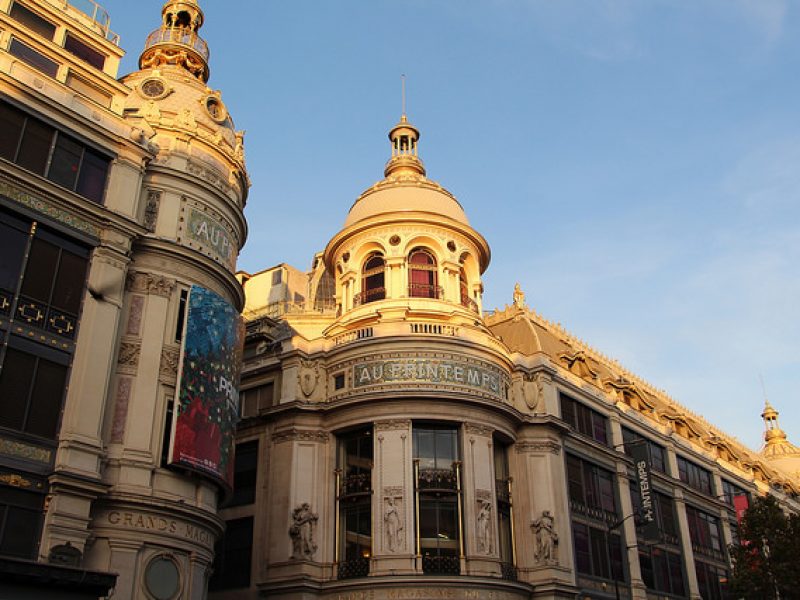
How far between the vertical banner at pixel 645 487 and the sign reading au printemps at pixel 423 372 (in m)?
14.6

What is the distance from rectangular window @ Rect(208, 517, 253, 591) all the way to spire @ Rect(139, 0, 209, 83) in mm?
25236

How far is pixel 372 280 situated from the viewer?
168 ft

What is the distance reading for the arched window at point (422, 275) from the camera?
Answer: 4984 centimetres

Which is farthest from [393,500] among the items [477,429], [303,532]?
[477,429]

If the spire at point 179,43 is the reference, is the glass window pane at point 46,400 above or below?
below

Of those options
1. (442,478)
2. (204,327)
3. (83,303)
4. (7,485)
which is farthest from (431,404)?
(7,485)

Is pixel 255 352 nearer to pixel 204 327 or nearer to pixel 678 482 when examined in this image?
pixel 204 327

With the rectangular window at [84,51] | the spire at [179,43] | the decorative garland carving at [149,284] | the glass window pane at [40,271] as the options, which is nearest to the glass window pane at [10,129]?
the glass window pane at [40,271]

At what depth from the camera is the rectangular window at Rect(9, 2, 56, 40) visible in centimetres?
3488

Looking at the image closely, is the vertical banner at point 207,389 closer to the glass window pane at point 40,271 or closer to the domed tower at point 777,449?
the glass window pane at point 40,271

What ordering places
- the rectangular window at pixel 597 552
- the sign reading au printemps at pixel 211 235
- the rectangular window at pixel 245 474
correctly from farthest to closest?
the rectangular window at pixel 597 552, the rectangular window at pixel 245 474, the sign reading au printemps at pixel 211 235

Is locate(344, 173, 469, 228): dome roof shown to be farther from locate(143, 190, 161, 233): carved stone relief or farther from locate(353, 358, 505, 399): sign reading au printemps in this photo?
locate(143, 190, 161, 233): carved stone relief

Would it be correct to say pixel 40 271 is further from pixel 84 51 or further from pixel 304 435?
pixel 304 435

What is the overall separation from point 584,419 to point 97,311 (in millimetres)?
32245
